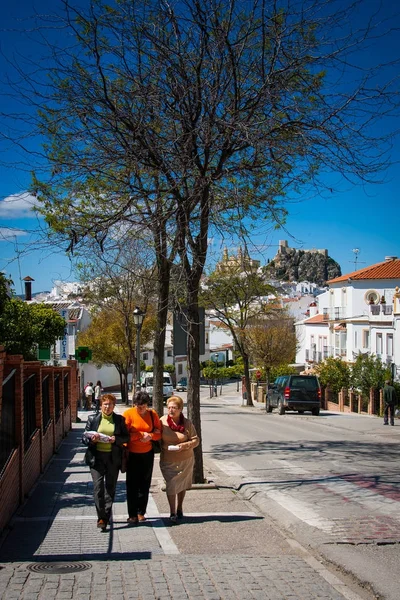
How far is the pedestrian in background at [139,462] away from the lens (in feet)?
27.8

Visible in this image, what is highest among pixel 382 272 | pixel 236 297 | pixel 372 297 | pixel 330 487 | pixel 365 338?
pixel 382 272

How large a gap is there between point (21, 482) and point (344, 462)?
7157 millimetres

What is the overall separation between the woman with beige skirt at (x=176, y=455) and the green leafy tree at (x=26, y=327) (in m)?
7.39

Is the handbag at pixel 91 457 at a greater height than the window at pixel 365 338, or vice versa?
the window at pixel 365 338

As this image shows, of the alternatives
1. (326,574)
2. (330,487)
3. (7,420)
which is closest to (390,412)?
(330,487)

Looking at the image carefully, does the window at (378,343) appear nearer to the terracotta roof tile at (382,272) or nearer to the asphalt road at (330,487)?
the terracotta roof tile at (382,272)

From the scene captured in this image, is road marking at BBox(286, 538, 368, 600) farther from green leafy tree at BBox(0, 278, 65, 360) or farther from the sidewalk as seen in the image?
green leafy tree at BBox(0, 278, 65, 360)

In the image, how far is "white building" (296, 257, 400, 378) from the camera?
44562 millimetres

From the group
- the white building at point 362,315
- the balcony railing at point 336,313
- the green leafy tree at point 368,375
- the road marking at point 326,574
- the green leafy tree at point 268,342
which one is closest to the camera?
the road marking at point 326,574

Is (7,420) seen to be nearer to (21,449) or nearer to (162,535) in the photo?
(21,449)

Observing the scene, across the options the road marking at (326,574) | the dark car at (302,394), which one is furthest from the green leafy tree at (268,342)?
the road marking at (326,574)

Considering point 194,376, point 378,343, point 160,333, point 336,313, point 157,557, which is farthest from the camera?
point 336,313

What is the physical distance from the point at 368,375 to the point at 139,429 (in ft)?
95.0

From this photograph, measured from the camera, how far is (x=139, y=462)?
28.0 feet
